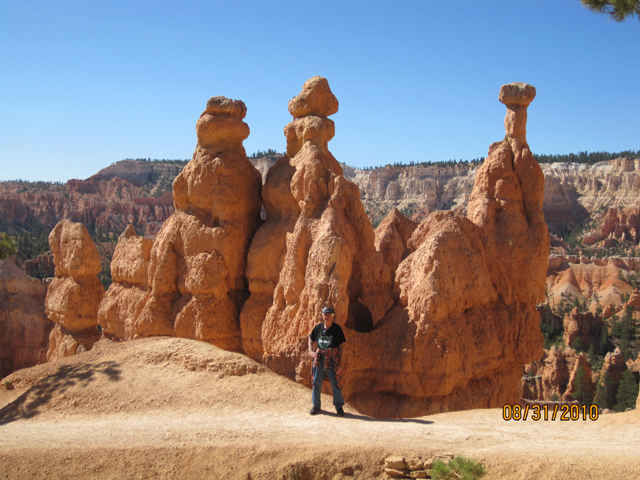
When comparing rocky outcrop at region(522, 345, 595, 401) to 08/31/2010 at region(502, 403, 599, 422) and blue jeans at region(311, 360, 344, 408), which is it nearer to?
08/31/2010 at region(502, 403, 599, 422)

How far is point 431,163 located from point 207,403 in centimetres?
13772

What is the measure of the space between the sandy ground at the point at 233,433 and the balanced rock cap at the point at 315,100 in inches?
265

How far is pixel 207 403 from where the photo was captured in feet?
30.5

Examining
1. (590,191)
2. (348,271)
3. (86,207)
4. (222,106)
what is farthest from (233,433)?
(590,191)

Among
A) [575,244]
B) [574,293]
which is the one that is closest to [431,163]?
[575,244]

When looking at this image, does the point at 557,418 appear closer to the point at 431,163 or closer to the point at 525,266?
the point at 525,266

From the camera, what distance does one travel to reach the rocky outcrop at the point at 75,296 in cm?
1939

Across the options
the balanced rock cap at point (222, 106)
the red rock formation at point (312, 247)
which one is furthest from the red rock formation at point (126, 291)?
the balanced rock cap at point (222, 106)

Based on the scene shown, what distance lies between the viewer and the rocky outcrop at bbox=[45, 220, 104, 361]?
1939 centimetres

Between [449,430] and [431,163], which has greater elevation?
[431,163]

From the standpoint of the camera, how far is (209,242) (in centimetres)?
1437

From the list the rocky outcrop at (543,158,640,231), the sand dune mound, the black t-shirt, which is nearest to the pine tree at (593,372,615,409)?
the sand dune mound

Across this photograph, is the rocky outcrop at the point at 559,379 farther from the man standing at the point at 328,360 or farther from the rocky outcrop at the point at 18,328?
the man standing at the point at 328,360

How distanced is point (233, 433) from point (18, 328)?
72.1ft
